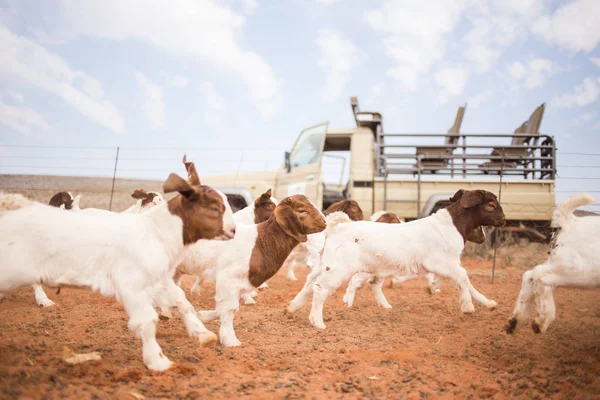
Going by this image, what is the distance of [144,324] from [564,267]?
3.64 m

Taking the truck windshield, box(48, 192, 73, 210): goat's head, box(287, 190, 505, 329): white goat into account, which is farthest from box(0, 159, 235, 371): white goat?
the truck windshield

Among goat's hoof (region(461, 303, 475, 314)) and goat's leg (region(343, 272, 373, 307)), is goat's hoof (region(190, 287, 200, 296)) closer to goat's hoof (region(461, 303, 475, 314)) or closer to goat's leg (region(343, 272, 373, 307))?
goat's leg (region(343, 272, 373, 307))

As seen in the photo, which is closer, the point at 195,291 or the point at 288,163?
the point at 195,291

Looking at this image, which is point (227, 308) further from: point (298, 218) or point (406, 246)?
point (406, 246)

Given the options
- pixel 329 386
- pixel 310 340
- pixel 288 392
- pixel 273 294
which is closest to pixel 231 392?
pixel 288 392

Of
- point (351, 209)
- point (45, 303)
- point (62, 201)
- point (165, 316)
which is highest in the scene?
point (351, 209)

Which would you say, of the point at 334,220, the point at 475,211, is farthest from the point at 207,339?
the point at 475,211

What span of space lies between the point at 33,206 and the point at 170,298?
4.46 ft

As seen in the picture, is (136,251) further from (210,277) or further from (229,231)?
(210,277)

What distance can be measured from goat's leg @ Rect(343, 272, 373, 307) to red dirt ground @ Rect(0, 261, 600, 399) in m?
0.20

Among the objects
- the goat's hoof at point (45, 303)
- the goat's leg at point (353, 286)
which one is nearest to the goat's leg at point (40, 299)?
the goat's hoof at point (45, 303)

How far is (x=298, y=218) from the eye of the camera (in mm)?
4953

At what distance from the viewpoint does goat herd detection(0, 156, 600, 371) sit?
348 centimetres

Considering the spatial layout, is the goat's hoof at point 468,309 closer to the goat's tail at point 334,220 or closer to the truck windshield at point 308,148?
the goat's tail at point 334,220
